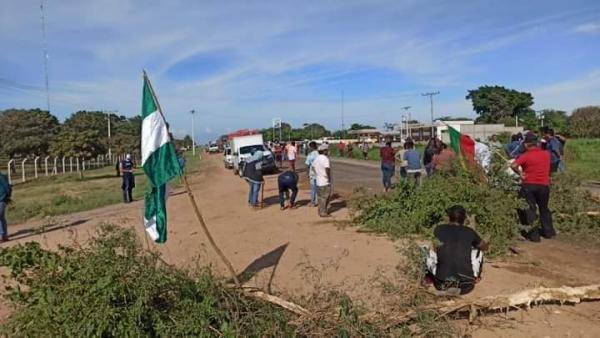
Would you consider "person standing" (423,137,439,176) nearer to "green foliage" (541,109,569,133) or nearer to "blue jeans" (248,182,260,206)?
"blue jeans" (248,182,260,206)

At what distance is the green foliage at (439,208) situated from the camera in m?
8.67

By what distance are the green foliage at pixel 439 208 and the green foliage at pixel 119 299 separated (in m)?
4.80

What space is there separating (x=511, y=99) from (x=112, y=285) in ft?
357

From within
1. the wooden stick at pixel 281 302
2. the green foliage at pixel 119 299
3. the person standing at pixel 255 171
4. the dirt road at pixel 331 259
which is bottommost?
the dirt road at pixel 331 259

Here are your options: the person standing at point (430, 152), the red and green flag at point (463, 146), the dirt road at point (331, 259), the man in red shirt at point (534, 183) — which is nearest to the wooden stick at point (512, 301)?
the dirt road at point (331, 259)

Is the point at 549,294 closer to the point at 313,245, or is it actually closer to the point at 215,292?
the point at 215,292

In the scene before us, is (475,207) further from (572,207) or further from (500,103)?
(500,103)

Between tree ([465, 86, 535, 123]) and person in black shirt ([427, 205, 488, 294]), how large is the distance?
104m

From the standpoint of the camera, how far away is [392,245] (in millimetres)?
9078

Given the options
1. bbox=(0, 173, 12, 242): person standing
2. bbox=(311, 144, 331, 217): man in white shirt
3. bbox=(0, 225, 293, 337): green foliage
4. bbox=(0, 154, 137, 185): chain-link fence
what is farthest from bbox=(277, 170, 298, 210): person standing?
bbox=(0, 154, 137, 185): chain-link fence

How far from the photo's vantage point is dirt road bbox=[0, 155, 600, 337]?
18.3 feet

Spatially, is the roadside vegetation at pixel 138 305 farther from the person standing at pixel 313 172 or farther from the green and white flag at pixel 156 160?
the person standing at pixel 313 172

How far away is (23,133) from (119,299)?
63181 mm

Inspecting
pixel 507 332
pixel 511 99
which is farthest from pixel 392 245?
pixel 511 99
